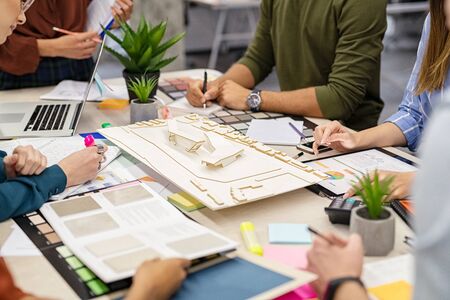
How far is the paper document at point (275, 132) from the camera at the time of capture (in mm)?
1747

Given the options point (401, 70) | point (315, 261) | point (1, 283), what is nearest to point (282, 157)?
point (315, 261)

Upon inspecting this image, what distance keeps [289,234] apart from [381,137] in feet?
2.03

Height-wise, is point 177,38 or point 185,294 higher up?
point 177,38

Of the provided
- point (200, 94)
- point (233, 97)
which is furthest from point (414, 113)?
point (200, 94)

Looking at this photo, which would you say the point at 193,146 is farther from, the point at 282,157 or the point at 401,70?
the point at 401,70

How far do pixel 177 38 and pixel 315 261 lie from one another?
123cm

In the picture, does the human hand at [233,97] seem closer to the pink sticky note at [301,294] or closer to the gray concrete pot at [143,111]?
the gray concrete pot at [143,111]

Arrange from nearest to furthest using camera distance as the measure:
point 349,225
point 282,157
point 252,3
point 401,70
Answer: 1. point 349,225
2. point 282,157
3. point 252,3
4. point 401,70

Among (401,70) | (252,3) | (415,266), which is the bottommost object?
(401,70)

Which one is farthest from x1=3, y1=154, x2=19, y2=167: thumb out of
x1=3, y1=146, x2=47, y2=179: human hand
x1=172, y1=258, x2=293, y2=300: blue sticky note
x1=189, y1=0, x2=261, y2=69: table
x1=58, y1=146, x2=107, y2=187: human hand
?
x1=189, y1=0, x2=261, y2=69: table

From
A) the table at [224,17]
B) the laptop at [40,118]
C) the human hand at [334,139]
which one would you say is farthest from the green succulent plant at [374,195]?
the table at [224,17]

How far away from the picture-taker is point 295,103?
199 cm

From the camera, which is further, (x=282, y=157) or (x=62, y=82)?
(x=62, y=82)

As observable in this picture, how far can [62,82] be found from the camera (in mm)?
2369
